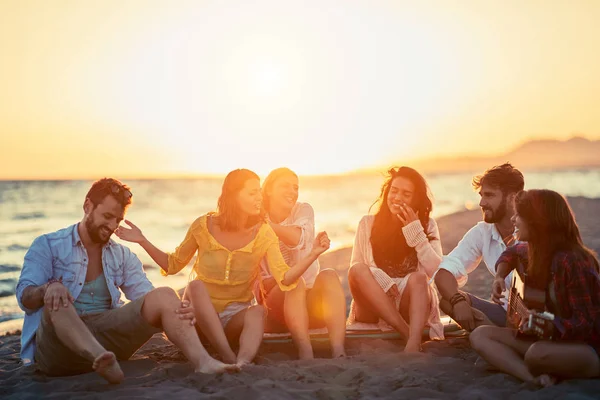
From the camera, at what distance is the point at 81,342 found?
4520mm

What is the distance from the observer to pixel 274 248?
5.68 metres

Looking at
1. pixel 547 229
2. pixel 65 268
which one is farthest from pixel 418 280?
pixel 65 268

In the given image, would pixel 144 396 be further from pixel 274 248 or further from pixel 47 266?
pixel 274 248

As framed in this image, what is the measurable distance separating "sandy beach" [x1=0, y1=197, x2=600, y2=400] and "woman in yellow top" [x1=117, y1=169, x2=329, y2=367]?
0.44m

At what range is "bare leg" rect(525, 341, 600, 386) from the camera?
4.27m

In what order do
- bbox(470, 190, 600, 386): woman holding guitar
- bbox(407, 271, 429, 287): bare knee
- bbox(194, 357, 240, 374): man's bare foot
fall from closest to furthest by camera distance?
bbox(470, 190, 600, 386): woman holding guitar
bbox(194, 357, 240, 374): man's bare foot
bbox(407, 271, 429, 287): bare knee

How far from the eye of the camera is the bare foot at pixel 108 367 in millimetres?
4426

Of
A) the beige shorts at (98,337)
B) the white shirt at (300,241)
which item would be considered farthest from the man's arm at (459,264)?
the beige shorts at (98,337)

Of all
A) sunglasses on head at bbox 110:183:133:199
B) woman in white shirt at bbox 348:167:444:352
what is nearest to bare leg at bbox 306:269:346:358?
woman in white shirt at bbox 348:167:444:352

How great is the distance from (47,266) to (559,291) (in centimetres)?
373

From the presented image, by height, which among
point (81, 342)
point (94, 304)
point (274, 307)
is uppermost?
point (94, 304)

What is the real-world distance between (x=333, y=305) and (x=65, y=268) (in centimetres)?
221

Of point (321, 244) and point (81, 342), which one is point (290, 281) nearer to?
point (321, 244)

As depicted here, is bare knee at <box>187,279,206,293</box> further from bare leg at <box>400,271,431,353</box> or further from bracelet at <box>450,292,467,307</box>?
bracelet at <box>450,292,467,307</box>
